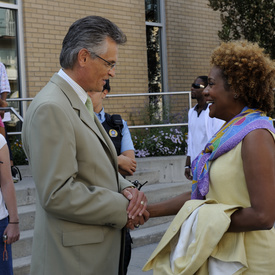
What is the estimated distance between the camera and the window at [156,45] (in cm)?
1121

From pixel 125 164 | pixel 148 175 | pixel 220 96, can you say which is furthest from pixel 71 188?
pixel 148 175

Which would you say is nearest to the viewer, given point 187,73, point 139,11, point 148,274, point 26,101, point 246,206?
point 246,206

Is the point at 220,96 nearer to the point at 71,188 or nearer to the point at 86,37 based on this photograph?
the point at 86,37

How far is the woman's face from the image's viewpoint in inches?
102

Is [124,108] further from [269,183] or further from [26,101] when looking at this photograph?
[269,183]

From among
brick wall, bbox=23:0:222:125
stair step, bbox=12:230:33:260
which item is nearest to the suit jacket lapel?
stair step, bbox=12:230:33:260

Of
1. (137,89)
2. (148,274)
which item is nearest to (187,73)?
(137,89)

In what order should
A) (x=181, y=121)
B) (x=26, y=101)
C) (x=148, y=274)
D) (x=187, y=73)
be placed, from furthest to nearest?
(x=187, y=73), (x=181, y=121), (x=26, y=101), (x=148, y=274)

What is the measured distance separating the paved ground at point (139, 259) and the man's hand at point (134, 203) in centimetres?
309

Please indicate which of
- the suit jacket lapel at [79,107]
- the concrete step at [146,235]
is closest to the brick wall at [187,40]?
the concrete step at [146,235]

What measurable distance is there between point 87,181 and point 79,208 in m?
0.18

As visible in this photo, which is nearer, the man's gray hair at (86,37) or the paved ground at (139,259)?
the man's gray hair at (86,37)

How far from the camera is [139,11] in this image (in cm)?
1052

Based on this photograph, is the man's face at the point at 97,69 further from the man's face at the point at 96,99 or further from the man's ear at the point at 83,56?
the man's face at the point at 96,99
